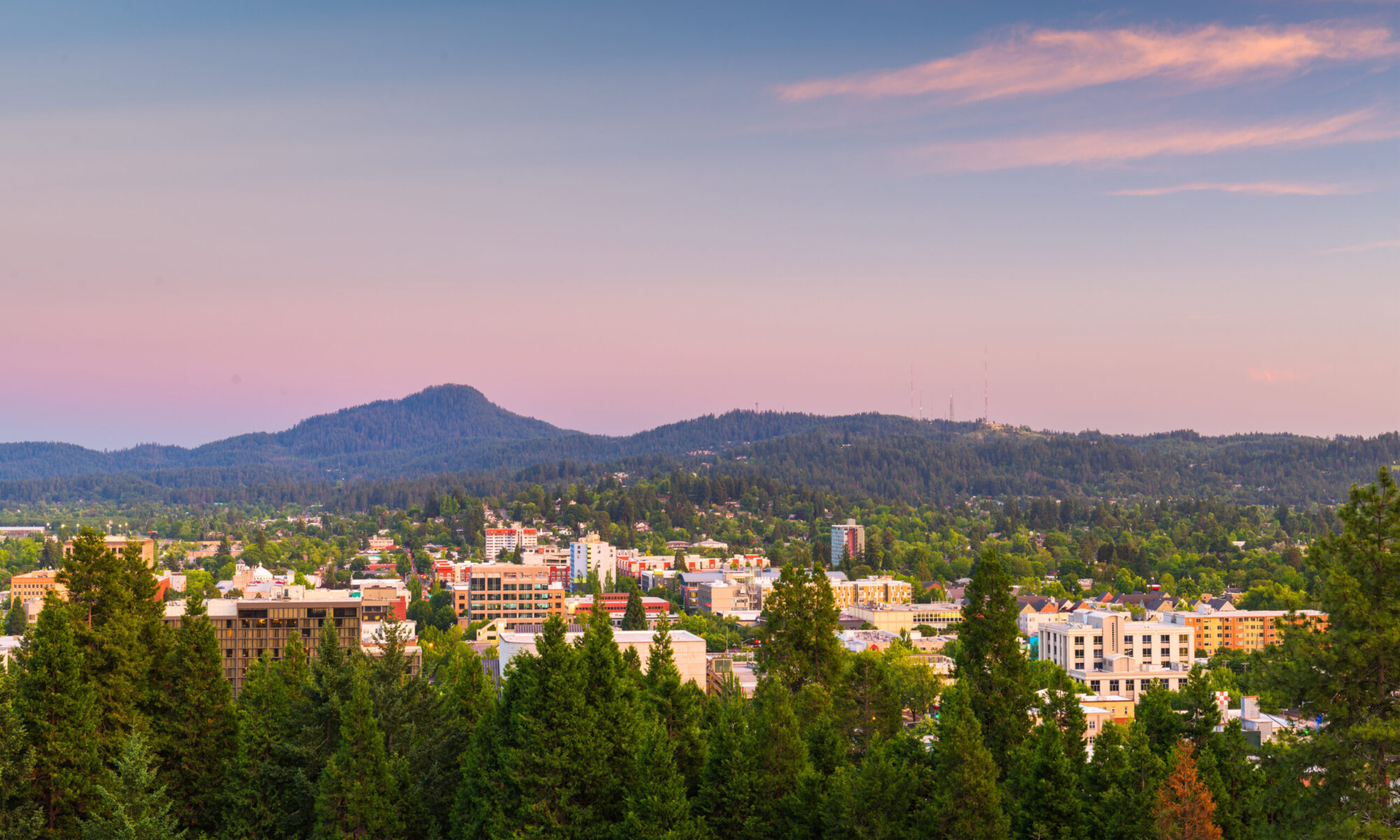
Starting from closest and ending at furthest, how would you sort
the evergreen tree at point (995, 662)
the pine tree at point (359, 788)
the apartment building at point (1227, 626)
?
1. the evergreen tree at point (995, 662)
2. the pine tree at point (359, 788)
3. the apartment building at point (1227, 626)

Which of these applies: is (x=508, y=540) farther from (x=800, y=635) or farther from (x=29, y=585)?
(x=800, y=635)

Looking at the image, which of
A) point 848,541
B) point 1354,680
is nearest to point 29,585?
point 848,541

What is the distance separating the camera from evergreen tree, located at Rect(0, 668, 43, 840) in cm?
2639

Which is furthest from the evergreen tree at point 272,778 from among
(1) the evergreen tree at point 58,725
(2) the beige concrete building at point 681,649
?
(2) the beige concrete building at point 681,649

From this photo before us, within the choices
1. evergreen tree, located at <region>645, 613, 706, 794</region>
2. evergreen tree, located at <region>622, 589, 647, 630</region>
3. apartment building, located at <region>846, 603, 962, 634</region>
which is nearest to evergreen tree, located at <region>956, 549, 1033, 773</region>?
evergreen tree, located at <region>645, 613, 706, 794</region>

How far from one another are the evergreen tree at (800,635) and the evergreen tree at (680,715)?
2.10 meters

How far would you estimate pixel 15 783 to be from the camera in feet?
87.6

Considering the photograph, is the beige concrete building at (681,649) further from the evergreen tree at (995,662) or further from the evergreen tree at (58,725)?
the evergreen tree at (995,662)

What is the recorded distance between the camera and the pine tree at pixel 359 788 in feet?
88.9

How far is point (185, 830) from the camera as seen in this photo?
90.3 ft

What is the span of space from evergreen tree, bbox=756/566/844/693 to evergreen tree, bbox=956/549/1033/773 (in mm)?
3551

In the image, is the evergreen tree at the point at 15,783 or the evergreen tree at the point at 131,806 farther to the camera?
the evergreen tree at the point at 15,783

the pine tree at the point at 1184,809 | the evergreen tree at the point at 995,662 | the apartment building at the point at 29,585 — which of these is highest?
the evergreen tree at the point at 995,662

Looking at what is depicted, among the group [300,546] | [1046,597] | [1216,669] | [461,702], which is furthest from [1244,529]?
[461,702]
